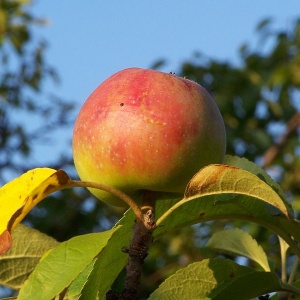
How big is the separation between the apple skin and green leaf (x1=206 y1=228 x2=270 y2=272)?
33 cm

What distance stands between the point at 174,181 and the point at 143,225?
0.07m

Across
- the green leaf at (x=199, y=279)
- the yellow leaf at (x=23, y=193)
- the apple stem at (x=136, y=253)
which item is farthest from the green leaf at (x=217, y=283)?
the yellow leaf at (x=23, y=193)

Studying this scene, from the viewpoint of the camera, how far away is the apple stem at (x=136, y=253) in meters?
0.79

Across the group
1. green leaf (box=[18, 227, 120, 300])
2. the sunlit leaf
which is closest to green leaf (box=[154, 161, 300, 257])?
the sunlit leaf

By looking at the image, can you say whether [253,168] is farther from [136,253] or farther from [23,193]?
[23,193]

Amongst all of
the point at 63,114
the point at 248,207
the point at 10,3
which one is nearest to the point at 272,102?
the point at 63,114

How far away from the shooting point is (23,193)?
0.74 metres

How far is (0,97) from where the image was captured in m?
5.30

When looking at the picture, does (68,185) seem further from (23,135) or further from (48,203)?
(23,135)

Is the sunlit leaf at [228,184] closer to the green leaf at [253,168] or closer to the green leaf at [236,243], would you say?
the green leaf at [253,168]

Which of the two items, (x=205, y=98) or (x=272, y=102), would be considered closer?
(x=205, y=98)

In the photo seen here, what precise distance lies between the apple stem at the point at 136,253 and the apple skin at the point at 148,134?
52mm

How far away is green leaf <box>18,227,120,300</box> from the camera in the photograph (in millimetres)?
711

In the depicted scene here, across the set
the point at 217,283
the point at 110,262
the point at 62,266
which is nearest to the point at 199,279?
the point at 217,283
